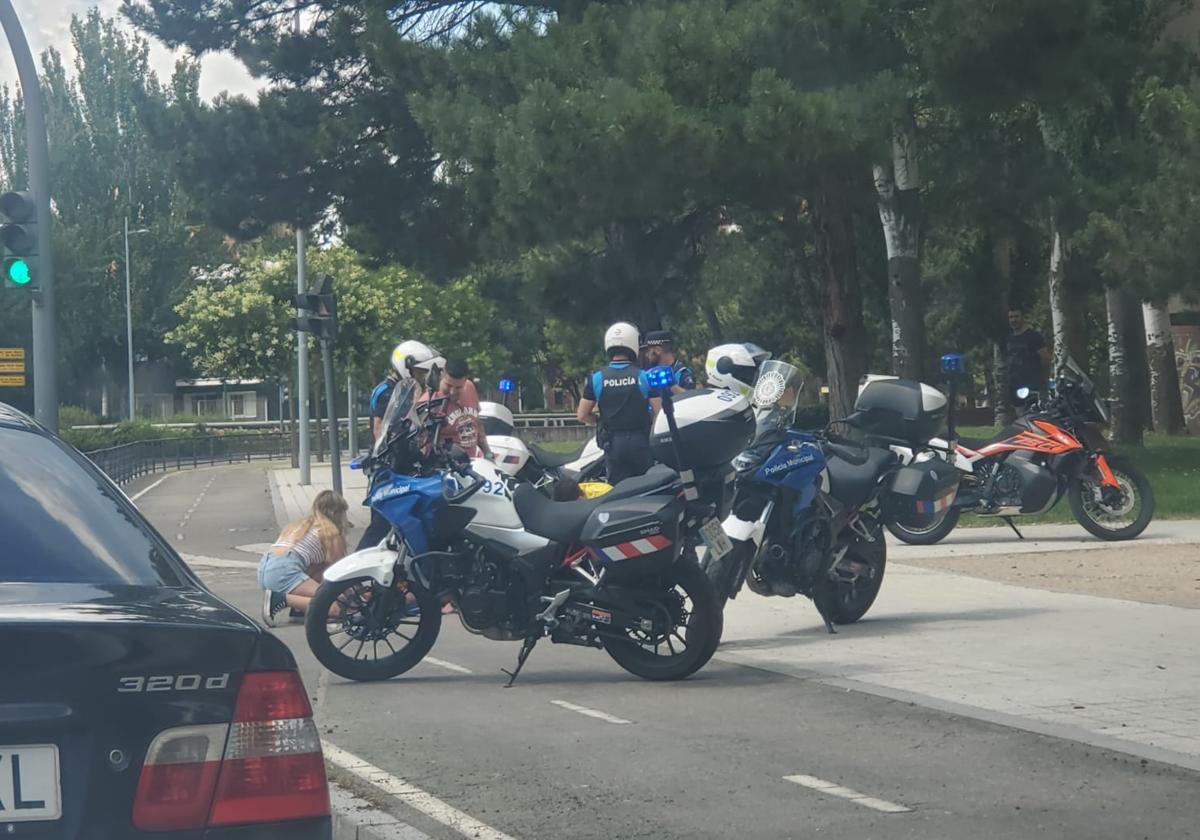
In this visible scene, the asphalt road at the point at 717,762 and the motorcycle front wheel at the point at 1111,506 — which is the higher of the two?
the motorcycle front wheel at the point at 1111,506

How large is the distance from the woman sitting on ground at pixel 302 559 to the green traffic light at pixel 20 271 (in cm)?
620

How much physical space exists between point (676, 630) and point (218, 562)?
1087 centimetres

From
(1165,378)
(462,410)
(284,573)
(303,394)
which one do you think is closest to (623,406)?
(462,410)

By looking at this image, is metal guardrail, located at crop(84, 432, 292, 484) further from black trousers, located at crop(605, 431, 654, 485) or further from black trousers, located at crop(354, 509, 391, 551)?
black trousers, located at crop(605, 431, 654, 485)

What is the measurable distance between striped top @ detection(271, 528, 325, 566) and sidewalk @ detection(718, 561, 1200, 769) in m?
2.77

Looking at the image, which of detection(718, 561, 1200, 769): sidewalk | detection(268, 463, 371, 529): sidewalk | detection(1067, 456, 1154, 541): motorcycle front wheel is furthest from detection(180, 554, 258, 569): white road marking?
detection(1067, 456, 1154, 541): motorcycle front wheel

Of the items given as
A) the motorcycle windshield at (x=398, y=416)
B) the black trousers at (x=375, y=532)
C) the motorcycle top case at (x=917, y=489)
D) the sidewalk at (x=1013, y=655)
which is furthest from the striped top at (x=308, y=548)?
the motorcycle top case at (x=917, y=489)

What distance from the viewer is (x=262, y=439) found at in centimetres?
6544

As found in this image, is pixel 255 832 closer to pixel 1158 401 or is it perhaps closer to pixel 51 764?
pixel 51 764

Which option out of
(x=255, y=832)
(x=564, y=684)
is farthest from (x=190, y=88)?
(x=255, y=832)

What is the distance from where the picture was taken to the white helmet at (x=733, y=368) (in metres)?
11.0

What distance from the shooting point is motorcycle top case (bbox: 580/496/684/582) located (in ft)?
30.5

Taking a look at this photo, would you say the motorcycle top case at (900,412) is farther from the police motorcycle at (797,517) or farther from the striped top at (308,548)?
the striped top at (308,548)

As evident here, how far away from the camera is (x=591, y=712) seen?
8688 millimetres
